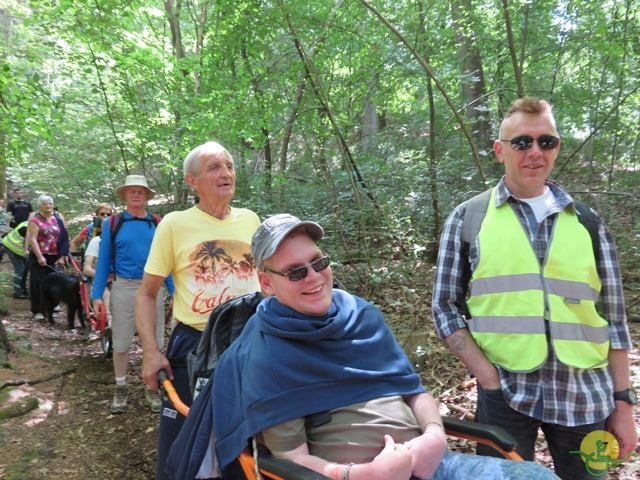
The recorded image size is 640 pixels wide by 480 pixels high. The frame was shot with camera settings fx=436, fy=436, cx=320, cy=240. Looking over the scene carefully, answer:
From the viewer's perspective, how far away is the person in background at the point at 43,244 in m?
7.22

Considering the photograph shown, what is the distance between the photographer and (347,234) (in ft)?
20.5

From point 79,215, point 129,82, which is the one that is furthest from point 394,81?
point 79,215

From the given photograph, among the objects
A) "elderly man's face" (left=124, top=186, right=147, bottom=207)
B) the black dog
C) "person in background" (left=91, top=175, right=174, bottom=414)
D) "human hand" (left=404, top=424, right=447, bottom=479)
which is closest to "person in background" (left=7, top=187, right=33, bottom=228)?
the black dog

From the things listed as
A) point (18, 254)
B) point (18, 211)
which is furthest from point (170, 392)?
point (18, 211)

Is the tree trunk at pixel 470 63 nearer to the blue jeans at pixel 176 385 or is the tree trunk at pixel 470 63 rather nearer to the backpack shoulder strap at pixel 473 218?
the backpack shoulder strap at pixel 473 218

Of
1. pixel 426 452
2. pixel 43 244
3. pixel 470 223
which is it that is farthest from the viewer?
pixel 43 244

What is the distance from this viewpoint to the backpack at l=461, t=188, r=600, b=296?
1.92 meters

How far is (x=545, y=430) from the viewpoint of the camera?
1917 mm

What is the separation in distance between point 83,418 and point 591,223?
15.3ft

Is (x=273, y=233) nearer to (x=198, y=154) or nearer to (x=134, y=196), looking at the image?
(x=198, y=154)

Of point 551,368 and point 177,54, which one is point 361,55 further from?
point 551,368

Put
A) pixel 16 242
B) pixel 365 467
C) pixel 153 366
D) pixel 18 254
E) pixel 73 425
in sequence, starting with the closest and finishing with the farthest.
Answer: pixel 365 467, pixel 153 366, pixel 73 425, pixel 16 242, pixel 18 254

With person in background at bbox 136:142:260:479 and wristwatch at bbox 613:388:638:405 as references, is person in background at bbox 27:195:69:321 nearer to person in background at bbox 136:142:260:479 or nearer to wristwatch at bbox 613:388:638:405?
person in background at bbox 136:142:260:479

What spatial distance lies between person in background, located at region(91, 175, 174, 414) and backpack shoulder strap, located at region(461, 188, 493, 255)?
3.10 m
